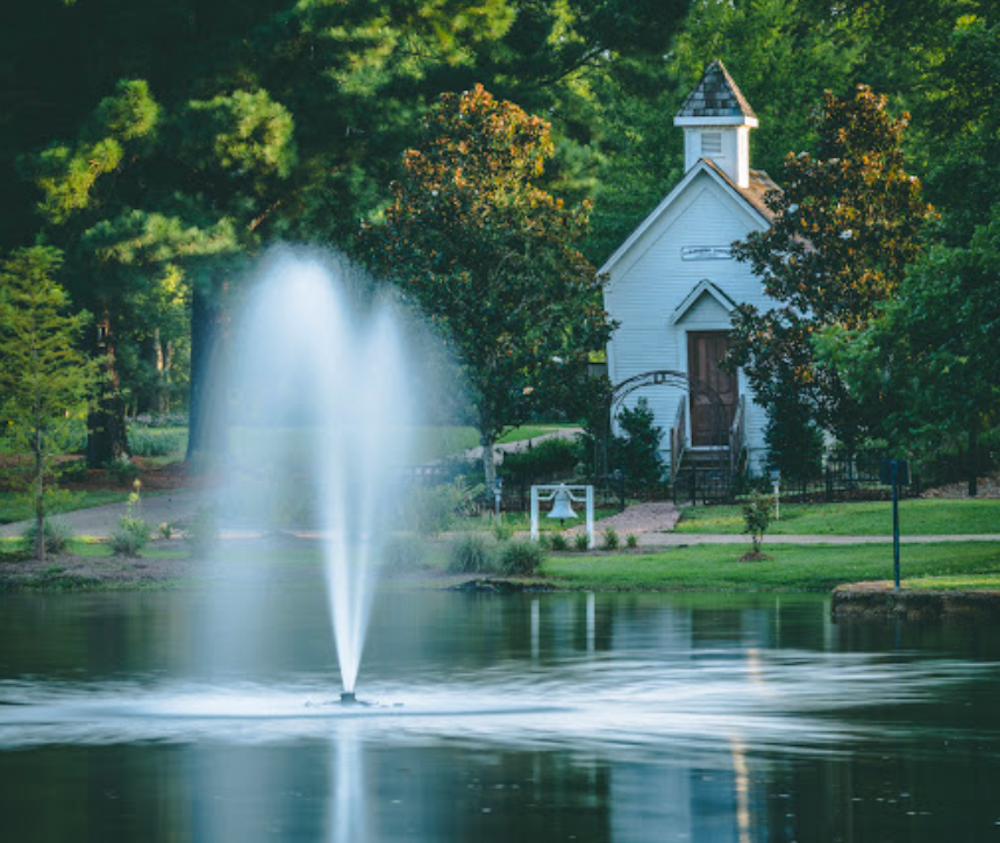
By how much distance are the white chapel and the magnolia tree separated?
3307mm

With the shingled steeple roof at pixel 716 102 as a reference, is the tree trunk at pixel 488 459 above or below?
below

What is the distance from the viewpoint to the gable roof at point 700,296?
46.2 meters

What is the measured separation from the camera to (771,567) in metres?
29.2

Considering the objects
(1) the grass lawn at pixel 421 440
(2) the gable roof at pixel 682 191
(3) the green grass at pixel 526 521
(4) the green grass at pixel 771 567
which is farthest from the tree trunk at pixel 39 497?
(1) the grass lawn at pixel 421 440

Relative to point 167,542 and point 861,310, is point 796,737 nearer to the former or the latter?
point 167,542

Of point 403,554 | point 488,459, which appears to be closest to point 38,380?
point 403,554

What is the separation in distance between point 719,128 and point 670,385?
6587mm

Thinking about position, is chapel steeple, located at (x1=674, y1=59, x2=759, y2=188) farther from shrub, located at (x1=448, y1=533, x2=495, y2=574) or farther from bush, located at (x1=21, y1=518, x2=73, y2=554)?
bush, located at (x1=21, y1=518, x2=73, y2=554)

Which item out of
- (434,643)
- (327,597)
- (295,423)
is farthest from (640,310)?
(295,423)

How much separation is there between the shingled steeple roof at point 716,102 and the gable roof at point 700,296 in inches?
179

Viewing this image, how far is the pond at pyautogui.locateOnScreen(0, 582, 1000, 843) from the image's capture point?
1088 cm

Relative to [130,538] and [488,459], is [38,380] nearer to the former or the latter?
[130,538]

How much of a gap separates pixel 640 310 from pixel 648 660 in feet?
95.9

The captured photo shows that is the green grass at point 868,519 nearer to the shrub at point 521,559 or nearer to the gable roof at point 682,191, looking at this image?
the shrub at point 521,559
